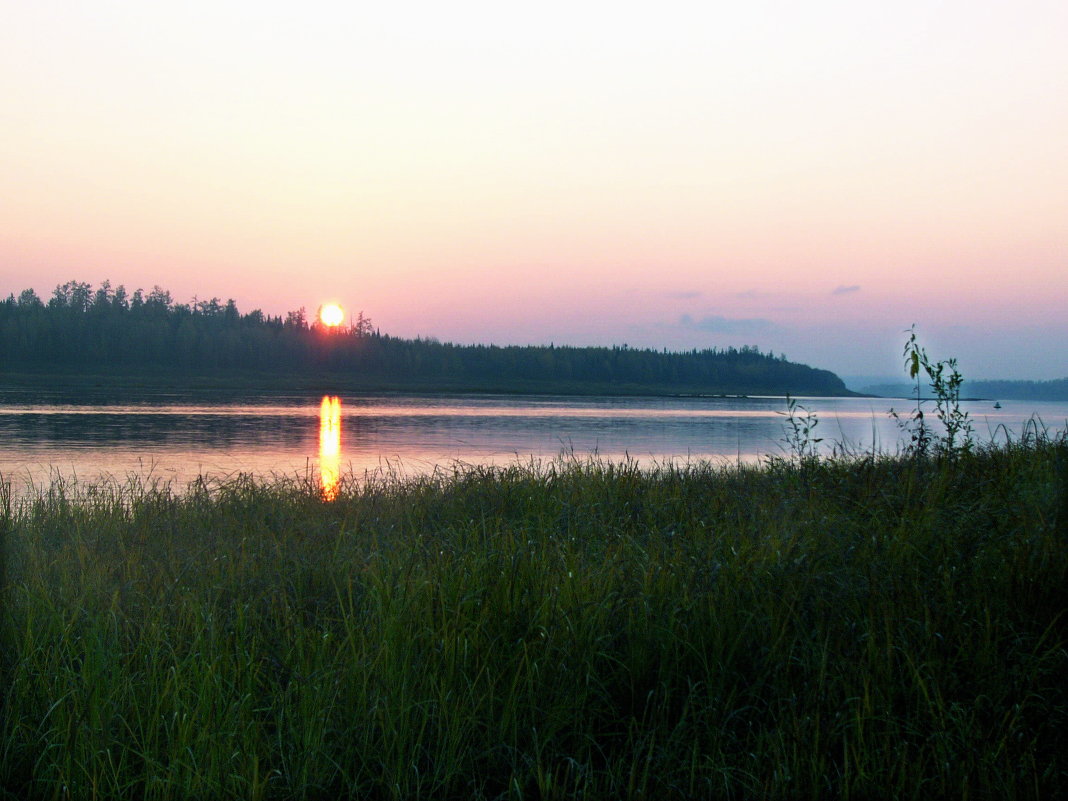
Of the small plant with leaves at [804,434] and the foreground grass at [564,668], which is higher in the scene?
the small plant with leaves at [804,434]

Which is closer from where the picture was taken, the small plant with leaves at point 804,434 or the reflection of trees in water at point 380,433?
the small plant with leaves at point 804,434

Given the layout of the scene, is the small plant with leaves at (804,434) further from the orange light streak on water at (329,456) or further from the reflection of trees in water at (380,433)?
the reflection of trees in water at (380,433)

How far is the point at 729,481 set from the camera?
1088 centimetres

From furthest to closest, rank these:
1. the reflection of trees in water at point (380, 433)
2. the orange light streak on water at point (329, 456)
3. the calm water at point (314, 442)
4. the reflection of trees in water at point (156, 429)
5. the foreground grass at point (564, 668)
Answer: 1. the reflection of trees in water at point (380, 433)
2. the reflection of trees in water at point (156, 429)
3. the calm water at point (314, 442)
4. the orange light streak on water at point (329, 456)
5. the foreground grass at point (564, 668)

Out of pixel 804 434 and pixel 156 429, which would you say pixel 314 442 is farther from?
pixel 804 434

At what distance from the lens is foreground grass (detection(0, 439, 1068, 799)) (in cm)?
355

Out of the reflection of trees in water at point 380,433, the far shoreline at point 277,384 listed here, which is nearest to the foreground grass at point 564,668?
the reflection of trees in water at point 380,433

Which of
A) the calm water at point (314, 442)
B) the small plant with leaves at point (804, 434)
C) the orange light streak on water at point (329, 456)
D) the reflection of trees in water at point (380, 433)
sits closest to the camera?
the small plant with leaves at point (804, 434)

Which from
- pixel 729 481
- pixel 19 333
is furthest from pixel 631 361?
pixel 729 481

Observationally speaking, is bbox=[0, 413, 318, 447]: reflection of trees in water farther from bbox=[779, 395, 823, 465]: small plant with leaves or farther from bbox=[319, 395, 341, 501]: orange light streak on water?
bbox=[779, 395, 823, 465]: small plant with leaves

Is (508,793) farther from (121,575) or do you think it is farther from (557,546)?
(121,575)

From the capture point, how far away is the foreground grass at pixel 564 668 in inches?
140

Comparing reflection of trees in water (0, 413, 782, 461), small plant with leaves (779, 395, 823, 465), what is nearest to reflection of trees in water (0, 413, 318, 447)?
reflection of trees in water (0, 413, 782, 461)

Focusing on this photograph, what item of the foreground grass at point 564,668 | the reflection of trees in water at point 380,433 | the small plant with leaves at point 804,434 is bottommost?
the reflection of trees in water at point 380,433
